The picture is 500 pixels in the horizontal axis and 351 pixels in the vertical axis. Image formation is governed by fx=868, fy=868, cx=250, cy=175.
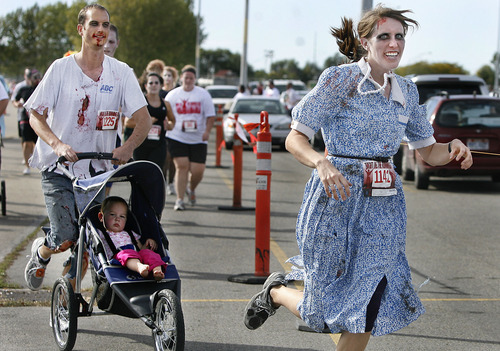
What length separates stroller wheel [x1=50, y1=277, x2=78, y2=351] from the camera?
5.22 meters

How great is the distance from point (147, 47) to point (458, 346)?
66.2 metres

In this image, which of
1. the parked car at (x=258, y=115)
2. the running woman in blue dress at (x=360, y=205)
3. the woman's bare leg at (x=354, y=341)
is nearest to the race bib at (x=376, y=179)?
the running woman in blue dress at (x=360, y=205)

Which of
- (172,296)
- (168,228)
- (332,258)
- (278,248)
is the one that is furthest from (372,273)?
(168,228)

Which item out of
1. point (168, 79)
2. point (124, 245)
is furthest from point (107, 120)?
point (168, 79)

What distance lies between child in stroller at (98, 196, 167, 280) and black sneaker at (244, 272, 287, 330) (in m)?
0.56

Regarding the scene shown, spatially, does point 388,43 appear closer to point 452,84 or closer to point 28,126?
point 28,126

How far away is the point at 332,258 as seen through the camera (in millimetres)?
4238

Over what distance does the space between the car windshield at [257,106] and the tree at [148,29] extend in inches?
1726

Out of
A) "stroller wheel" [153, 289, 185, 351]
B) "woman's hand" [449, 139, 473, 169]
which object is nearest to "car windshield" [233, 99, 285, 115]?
"stroller wheel" [153, 289, 185, 351]

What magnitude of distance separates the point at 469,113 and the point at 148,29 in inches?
2287

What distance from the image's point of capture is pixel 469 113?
14.9 meters

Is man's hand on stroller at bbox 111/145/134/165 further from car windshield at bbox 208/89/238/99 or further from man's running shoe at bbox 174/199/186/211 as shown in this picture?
car windshield at bbox 208/89/238/99

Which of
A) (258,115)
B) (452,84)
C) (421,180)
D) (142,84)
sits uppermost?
(142,84)

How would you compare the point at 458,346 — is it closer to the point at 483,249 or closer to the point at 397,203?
the point at 397,203
